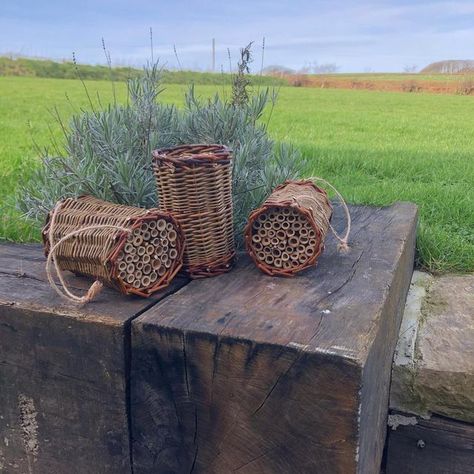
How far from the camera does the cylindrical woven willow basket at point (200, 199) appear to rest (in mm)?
1757

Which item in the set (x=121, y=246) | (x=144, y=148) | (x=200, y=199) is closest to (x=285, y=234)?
(x=200, y=199)

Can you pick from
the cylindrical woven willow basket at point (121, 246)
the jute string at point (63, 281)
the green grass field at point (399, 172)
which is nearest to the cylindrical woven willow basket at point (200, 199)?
the cylindrical woven willow basket at point (121, 246)

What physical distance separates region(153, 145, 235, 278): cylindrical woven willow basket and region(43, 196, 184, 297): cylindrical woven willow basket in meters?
0.08

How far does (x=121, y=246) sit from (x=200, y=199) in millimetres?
297

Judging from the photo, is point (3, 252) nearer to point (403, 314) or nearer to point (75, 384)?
point (75, 384)

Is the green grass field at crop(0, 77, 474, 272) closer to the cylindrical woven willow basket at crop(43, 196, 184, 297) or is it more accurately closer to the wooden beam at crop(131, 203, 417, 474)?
the cylindrical woven willow basket at crop(43, 196, 184, 297)

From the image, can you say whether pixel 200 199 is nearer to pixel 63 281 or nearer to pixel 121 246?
pixel 121 246

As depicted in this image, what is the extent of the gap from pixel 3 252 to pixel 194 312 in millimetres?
986

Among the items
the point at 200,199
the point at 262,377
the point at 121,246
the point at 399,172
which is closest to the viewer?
the point at 262,377

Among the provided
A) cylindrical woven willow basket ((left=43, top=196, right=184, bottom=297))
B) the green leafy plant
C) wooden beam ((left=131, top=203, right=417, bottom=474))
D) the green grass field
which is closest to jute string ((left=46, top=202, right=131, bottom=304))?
cylindrical woven willow basket ((left=43, top=196, right=184, bottom=297))

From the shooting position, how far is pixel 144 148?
7.02 feet

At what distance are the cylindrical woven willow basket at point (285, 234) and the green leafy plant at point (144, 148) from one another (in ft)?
1.13

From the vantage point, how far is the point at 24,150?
5.91 meters

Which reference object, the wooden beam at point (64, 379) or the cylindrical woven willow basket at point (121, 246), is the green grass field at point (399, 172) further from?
the wooden beam at point (64, 379)
